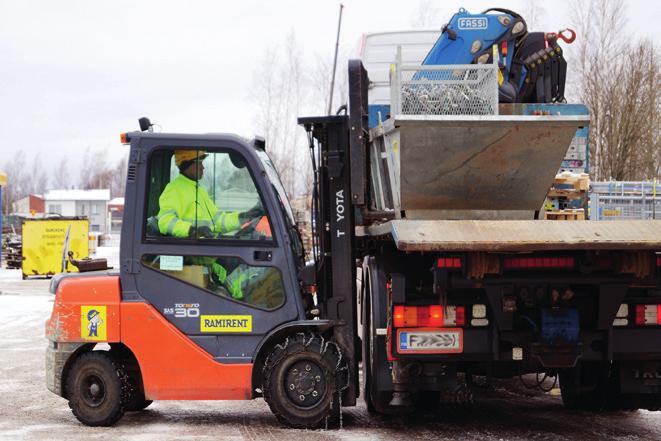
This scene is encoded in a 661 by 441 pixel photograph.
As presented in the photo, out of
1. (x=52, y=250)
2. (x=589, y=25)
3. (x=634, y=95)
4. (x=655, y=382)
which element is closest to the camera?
(x=655, y=382)

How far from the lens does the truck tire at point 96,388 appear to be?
7.24m

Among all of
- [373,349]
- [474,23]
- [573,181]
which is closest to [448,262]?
[373,349]

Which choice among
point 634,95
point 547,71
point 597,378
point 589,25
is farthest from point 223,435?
point 634,95

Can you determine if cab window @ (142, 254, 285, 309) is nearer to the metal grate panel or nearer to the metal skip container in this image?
the metal skip container

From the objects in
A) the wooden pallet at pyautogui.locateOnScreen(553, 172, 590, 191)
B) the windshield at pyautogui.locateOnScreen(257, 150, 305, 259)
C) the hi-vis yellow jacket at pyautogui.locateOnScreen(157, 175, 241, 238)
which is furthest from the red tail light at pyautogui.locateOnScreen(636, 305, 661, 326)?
the hi-vis yellow jacket at pyautogui.locateOnScreen(157, 175, 241, 238)

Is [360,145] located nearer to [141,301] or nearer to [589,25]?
[141,301]

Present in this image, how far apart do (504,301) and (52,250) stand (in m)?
26.1

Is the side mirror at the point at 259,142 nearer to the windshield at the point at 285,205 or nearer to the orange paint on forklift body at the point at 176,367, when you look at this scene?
the windshield at the point at 285,205

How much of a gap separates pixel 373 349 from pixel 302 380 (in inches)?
24.3

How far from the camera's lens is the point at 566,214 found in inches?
303

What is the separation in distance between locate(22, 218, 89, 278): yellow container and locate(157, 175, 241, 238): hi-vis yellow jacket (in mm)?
23370

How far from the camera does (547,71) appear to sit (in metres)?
8.25

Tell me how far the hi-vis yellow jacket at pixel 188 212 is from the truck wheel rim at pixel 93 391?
1290 mm

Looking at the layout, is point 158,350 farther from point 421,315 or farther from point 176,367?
point 421,315
